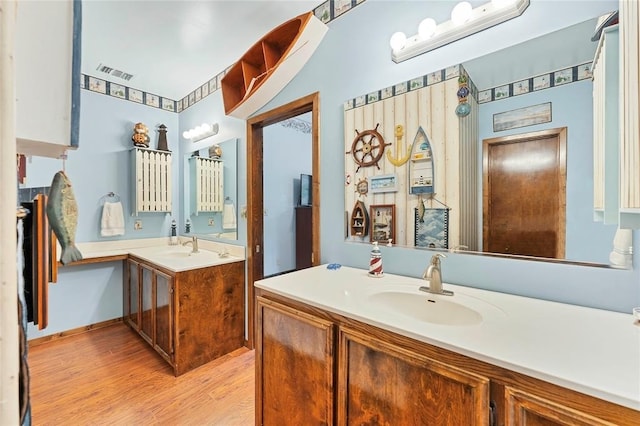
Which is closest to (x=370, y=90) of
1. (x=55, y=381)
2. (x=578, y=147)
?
(x=578, y=147)

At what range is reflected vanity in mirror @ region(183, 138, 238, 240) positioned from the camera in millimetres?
2666

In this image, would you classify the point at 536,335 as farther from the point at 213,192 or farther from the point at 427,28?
the point at 213,192

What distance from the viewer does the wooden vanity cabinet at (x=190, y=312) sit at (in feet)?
6.86

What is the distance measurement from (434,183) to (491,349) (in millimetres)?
837

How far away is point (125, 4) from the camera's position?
1.81m

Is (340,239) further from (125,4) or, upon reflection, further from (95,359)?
(95,359)

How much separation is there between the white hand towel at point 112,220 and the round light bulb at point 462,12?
331 cm

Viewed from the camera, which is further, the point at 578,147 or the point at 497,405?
the point at 578,147

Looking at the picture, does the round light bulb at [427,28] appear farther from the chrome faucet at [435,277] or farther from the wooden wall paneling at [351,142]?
the chrome faucet at [435,277]

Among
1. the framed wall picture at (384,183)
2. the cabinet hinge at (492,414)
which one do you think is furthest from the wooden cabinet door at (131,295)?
the cabinet hinge at (492,414)

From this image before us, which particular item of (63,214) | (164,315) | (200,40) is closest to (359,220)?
(63,214)

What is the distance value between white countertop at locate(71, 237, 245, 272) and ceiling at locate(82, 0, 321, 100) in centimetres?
170

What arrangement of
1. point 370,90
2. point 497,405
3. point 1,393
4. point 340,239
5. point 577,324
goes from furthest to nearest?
1. point 340,239
2. point 370,90
3. point 577,324
4. point 497,405
5. point 1,393

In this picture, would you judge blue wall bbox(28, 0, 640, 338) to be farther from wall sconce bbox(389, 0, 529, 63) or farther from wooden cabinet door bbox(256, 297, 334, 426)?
wooden cabinet door bbox(256, 297, 334, 426)
